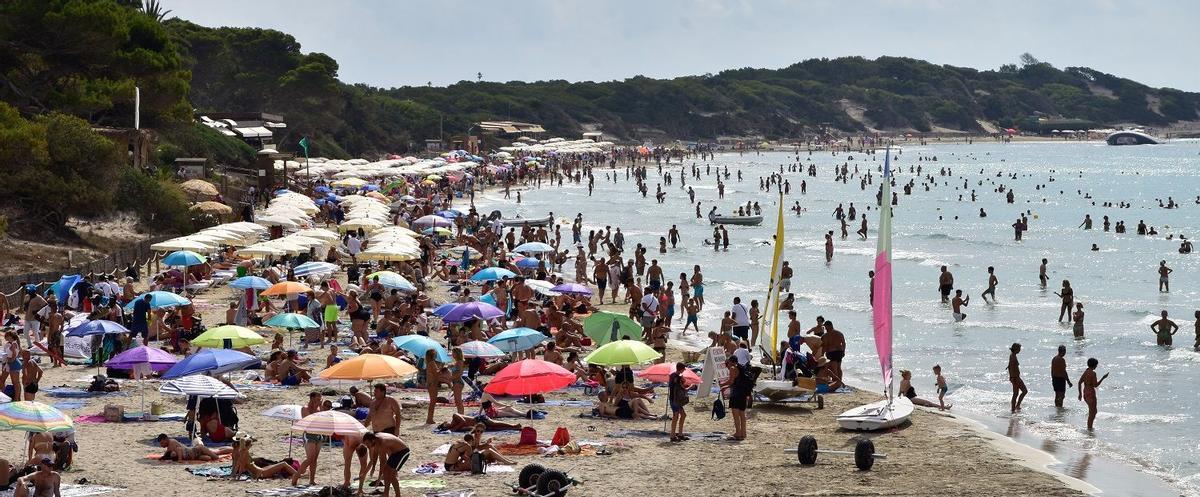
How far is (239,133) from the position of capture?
57.5 meters

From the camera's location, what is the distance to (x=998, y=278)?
35031 mm

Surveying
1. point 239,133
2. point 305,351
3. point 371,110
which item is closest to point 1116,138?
point 371,110

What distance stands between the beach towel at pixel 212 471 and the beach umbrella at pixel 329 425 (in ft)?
4.15

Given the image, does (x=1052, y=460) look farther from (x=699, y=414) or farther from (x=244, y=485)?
(x=244, y=485)

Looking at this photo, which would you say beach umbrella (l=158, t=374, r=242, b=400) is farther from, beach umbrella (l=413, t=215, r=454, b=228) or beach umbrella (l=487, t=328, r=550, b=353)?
beach umbrella (l=413, t=215, r=454, b=228)

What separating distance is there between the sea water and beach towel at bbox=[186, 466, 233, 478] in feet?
28.3

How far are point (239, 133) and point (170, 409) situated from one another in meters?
45.2

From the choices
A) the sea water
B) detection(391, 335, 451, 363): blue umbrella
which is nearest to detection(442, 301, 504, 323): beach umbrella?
detection(391, 335, 451, 363): blue umbrella

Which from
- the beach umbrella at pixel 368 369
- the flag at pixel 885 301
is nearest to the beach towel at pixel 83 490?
the beach umbrella at pixel 368 369

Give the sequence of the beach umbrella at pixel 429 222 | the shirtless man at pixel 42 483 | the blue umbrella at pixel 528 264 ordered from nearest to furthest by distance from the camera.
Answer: the shirtless man at pixel 42 483
the blue umbrella at pixel 528 264
the beach umbrella at pixel 429 222

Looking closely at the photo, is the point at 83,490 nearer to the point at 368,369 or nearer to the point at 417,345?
the point at 368,369

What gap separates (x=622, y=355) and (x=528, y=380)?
133 centimetres

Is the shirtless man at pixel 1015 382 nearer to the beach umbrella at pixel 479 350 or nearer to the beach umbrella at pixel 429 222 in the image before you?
the beach umbrella at pixel 479 350

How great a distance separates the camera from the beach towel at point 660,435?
14.1 meters
